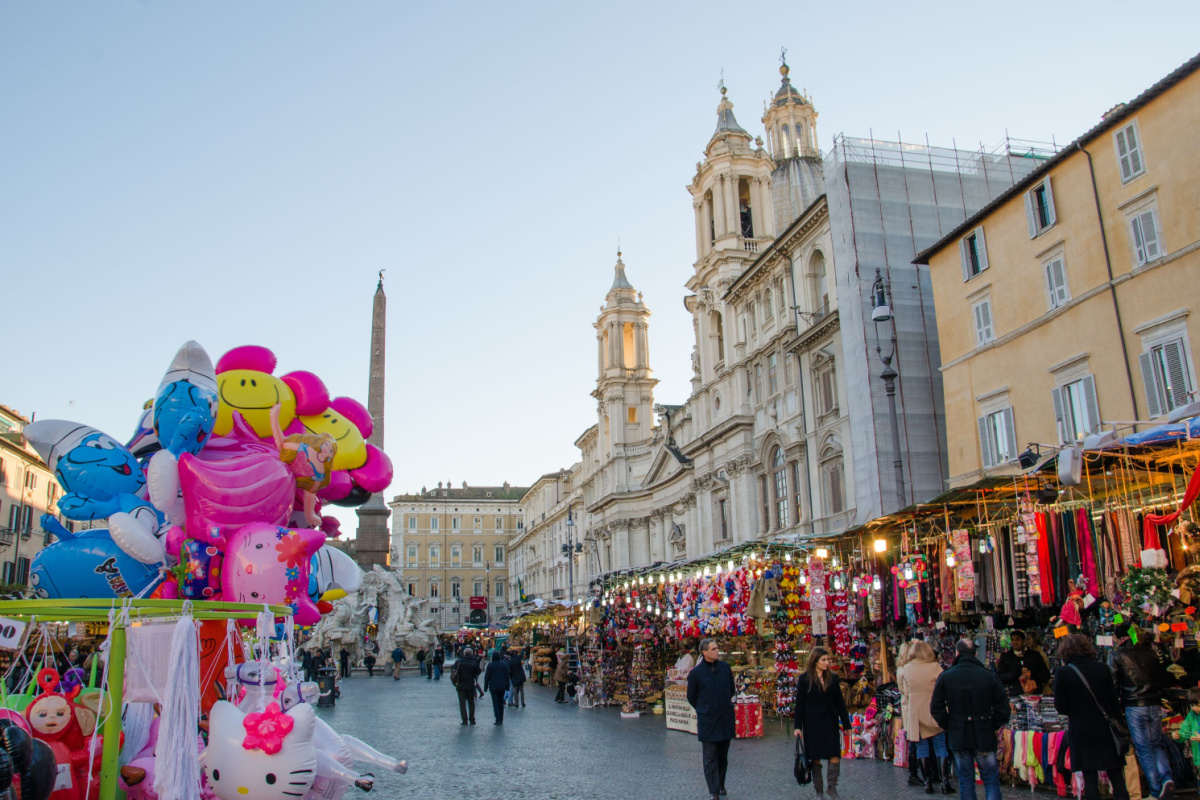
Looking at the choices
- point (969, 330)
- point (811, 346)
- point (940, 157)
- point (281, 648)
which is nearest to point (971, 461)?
point (969, 330)

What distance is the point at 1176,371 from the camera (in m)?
15.8

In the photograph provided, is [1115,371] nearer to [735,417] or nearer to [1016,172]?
[1016,172]

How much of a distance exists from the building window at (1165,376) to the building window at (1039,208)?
3623mm

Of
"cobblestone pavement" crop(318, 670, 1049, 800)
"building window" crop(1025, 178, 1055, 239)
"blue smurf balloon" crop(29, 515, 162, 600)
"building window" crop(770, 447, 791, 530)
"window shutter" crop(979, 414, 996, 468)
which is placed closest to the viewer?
"blue smurf balloon" crop(29, 515, 162, 600)

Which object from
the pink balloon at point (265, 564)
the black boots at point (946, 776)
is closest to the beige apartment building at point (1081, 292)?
the black boots at point (946, 776)

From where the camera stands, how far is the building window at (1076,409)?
17328 mm

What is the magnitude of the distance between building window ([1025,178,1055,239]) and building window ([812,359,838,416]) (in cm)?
845

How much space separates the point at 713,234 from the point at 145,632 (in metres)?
34.2

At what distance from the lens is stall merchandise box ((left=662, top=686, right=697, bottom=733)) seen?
16.0 meters

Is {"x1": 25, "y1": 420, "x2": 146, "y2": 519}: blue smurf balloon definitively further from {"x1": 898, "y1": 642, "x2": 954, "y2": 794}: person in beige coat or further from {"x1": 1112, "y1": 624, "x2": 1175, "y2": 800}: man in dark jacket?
{"x1": 1112, "y1": 624, "x2": 1175, "y2": 800}: man in dark jacket

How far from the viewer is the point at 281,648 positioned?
21.3ft

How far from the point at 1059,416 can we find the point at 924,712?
10.6 m

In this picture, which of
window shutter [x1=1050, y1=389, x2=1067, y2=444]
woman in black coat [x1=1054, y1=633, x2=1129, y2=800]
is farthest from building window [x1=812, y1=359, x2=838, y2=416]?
woman in black coat [x1=1054, y1=633, x2=1129, y2=800]

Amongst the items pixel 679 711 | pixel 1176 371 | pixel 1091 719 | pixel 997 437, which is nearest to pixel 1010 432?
pixel 997 437
